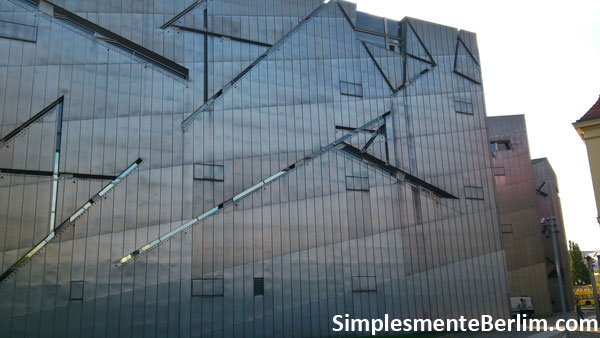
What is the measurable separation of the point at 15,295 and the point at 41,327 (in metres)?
1.35

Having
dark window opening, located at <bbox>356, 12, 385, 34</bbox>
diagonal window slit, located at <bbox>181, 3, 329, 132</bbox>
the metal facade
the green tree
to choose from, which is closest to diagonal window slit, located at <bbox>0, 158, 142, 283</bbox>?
diagonal window slit, located at <bbox>181, 3, 329, 132</bbox>

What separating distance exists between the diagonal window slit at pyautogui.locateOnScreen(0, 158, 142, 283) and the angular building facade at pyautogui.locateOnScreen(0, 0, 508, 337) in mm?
46

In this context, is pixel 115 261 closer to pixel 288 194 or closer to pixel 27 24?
pixel 288 194

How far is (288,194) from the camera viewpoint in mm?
22766

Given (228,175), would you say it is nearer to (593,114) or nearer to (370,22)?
(370,22)

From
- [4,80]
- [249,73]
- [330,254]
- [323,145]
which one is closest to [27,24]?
[4,80]

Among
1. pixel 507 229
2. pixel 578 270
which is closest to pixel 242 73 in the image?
pixel 507 229

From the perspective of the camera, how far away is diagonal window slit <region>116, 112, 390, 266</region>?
19.7 m

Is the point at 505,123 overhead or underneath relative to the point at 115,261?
overhead

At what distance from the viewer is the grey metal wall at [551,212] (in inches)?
1702

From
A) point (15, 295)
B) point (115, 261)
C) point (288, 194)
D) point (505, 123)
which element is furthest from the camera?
point (505, 123)

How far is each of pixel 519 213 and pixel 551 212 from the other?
790cm

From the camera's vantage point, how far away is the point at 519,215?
132 ft

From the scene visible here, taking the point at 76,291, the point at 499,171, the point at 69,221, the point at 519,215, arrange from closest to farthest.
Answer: the point at 76,291 < the point at 69,221 < the point at 519,215 < the point at 499,171
